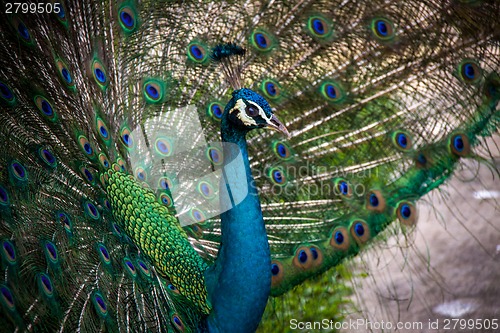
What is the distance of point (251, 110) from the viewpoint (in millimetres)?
1994

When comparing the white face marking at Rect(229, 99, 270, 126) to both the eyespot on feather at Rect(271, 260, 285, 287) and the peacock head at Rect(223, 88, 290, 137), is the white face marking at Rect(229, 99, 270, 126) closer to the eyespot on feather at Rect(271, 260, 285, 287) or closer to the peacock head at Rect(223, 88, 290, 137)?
the peacock head at Rect(223, 88, 290, 137)

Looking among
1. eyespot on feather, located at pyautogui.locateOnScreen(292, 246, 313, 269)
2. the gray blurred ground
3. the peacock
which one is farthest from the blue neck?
the gray blurred ground

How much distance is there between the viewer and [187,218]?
2.48 metres

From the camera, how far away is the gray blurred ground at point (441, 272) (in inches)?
116

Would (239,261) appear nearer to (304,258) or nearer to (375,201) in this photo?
(304,258)

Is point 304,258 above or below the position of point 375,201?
below

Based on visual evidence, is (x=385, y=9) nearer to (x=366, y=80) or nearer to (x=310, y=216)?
(x=366, y=80)

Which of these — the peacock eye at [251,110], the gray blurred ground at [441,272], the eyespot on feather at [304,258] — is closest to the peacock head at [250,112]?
the peacock eye at [251,110]

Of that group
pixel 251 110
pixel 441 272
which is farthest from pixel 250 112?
pixel 441 272

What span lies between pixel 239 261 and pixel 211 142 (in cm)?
60

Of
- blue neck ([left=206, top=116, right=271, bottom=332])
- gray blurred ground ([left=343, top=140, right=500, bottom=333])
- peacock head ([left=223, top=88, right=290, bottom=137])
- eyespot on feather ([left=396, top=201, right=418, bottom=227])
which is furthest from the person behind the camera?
gray blurred ground ([left=343, top=140, right=500, bottom=333])

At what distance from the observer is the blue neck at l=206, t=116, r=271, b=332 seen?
208 centimetres

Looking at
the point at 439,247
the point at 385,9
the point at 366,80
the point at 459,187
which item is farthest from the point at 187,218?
the point at 459,187

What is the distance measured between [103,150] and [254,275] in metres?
0.65
